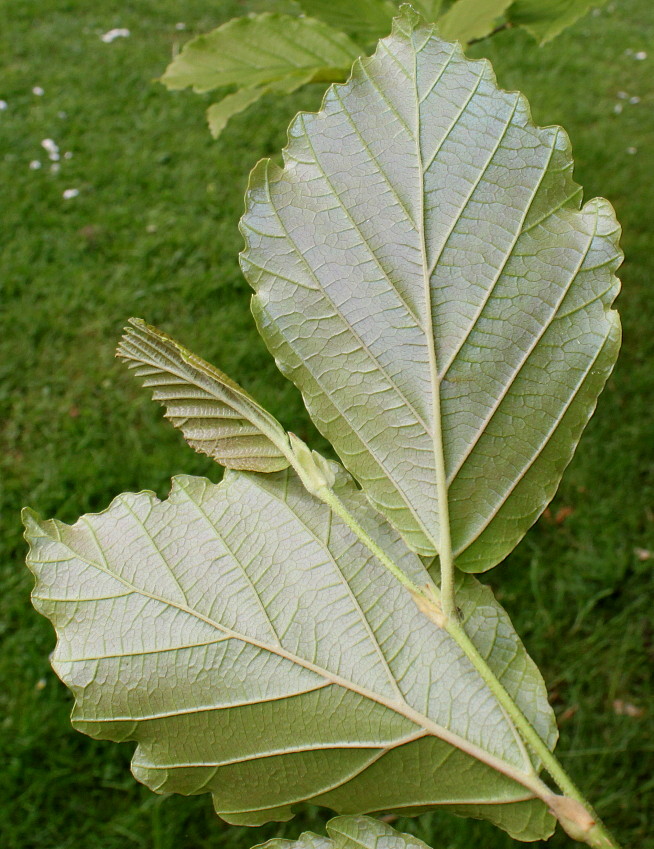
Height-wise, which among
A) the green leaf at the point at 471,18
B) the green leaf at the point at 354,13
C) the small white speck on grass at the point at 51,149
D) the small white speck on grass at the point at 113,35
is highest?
the green leaf at the point at 471,18

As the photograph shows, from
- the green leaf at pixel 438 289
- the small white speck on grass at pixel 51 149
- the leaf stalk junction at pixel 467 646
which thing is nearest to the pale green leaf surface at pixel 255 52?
the green leaf at pixel 438 289

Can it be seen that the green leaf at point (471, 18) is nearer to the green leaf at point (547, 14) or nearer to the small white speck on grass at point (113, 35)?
the green leaf at point (547, 14)

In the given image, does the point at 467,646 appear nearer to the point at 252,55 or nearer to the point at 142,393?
the point at 252,55

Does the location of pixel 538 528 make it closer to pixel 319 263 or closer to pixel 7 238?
pixel 319 263

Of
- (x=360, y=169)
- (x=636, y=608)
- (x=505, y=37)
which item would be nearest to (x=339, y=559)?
(x=360, y=169)

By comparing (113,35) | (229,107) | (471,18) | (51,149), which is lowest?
(51,149)

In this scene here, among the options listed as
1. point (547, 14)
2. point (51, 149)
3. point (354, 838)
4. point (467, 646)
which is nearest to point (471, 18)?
point (547, 14)
